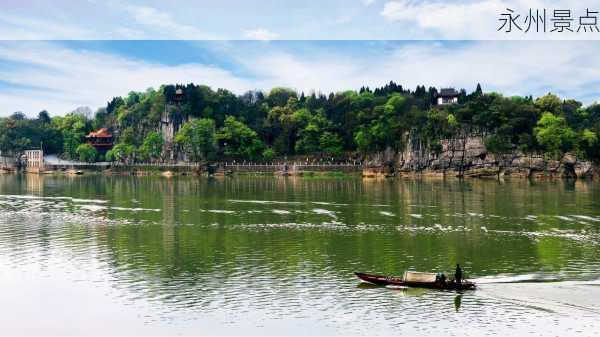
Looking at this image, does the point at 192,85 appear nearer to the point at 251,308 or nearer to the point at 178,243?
the point at 178,243

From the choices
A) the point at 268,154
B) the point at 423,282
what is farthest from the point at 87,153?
the point at 423,282

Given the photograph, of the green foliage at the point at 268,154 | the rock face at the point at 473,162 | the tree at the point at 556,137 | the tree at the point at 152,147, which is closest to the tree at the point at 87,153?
the tree at the point at 152,147

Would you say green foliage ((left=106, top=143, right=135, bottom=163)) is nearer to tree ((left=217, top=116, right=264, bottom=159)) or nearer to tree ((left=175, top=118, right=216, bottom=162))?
tree ((left=175, top=118, right=216, bottom=162))

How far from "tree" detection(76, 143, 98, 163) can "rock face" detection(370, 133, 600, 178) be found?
78365 millimetres

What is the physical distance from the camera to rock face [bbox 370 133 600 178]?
420ft

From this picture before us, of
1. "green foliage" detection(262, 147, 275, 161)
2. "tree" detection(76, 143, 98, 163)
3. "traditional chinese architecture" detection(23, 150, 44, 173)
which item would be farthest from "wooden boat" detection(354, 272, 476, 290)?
"traditional chinese architecture" detection(23, 150, 44, 173)

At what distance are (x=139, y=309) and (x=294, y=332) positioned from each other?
8.07 meters


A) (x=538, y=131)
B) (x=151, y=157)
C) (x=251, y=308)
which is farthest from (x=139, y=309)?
(x=151, y=157)

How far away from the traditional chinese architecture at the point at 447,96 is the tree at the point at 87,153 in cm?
9277

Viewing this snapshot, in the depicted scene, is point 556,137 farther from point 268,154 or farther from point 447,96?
point 268,154

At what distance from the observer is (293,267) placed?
40.6 m

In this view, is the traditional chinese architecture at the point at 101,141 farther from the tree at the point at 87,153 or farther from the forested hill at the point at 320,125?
the tree at the point at 87,153

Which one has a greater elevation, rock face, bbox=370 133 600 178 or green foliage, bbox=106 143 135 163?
green foliage, bbox=106 143 135 163

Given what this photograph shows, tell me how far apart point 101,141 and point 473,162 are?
106 metres
